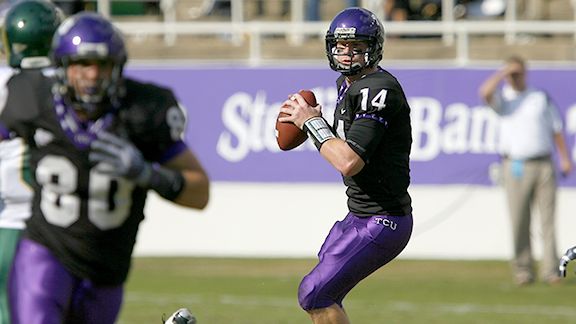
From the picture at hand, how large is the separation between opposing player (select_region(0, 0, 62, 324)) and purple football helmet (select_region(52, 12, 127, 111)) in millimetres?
770

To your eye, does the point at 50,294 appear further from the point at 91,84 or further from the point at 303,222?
the point at 303,222

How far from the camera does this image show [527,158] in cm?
1191

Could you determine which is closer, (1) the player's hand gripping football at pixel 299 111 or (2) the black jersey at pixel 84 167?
(2) the black jersey at pixel 84 167

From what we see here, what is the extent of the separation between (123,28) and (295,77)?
2127 millimetres

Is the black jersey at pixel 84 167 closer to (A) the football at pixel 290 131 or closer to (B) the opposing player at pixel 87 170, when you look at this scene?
(B) the opposing player at pixel 87 170

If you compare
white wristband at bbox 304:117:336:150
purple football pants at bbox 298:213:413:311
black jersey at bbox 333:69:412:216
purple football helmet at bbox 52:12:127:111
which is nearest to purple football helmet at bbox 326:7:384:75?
black jersey at bbox 333:69:412:216

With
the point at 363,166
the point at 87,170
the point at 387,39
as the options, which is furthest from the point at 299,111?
Answer: the point at 387,39

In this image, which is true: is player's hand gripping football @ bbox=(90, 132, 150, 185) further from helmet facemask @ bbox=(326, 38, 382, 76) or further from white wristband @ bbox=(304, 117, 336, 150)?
helmet facemask @ bbox=(326, 38, 382, 76)

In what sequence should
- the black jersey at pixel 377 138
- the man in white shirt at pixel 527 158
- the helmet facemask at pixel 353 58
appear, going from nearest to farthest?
the black jersey at pixel 377 138 < the helmet facemask at pixel 353 58 < the man in white shirt at pixel 527 158

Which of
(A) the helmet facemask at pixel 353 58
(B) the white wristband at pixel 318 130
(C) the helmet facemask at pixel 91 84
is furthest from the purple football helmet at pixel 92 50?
(A) the helmet facemask at pixel 353 58

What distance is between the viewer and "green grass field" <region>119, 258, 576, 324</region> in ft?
32.7

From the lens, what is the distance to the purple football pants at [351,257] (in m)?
6.58

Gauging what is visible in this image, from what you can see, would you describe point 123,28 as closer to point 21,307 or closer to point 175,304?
point 175,304

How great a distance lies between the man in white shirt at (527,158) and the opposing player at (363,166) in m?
5.26
